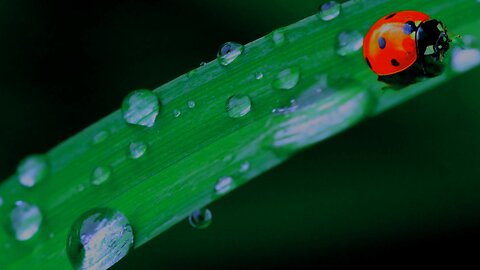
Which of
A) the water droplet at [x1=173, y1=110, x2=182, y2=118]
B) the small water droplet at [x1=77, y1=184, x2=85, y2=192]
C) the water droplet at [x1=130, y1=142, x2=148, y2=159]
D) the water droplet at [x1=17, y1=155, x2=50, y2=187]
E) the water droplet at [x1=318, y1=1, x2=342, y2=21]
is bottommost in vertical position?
the small water droplet at [x1=77, y1=184, x2=85, y2=192]

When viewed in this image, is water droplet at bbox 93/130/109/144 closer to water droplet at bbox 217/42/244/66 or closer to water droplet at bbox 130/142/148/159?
water droplet at bbox 130/142/148/159

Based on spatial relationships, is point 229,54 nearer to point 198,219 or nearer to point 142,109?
point 142,109

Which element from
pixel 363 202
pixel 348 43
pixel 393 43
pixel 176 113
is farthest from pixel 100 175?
pixel 363 202

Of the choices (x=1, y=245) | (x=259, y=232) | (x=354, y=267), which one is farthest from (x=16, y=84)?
(x=354, y=267)

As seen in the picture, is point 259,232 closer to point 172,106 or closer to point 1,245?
point 172,106

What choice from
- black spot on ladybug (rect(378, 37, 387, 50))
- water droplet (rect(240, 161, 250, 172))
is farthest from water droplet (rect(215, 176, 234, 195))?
black spot on ladybug (rect(378, 37, 387, 50))

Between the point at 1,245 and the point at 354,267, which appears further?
the point at 354,267
